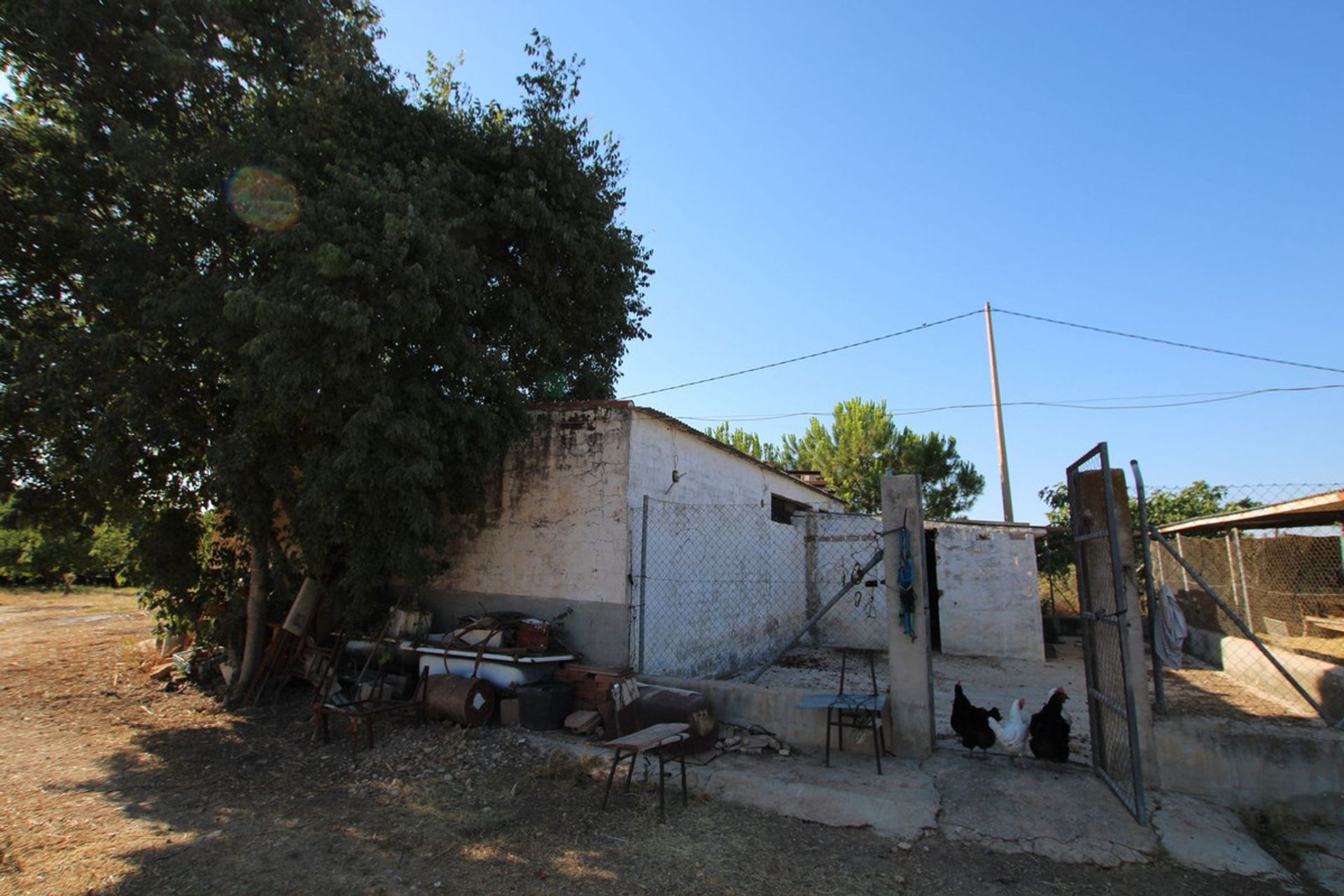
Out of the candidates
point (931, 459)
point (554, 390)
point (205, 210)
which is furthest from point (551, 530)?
point (931, 459)

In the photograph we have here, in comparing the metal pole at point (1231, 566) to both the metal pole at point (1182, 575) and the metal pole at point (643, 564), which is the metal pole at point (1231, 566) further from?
the metal pole at point (643, 564)

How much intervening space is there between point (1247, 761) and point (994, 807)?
6.05 feet

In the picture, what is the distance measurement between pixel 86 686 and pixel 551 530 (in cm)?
752

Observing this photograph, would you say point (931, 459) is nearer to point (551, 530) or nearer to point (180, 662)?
point (551, 530)

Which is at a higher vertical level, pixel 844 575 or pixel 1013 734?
pixel 844 575

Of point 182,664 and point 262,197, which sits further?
point 182,664

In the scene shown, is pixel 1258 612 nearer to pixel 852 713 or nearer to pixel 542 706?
pixel 852 713

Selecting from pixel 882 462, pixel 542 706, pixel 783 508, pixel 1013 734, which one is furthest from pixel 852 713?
pixel 882 462

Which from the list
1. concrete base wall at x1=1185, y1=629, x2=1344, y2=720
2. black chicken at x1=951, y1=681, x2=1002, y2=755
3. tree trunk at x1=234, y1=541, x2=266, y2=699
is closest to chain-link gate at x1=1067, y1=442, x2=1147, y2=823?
black chicken at x1=951, y1=681, x2=1002, y2=755

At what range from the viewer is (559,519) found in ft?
26.9

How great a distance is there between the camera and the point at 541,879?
161 inches

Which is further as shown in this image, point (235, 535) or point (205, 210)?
point (235, 535)

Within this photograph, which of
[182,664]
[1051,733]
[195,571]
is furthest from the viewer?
[182,664]

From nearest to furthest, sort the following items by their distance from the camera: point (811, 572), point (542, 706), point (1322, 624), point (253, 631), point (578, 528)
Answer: point (542, 706) → point (578, 528) → point (253, 631) → point (1322, 624) → point (811, 572)
